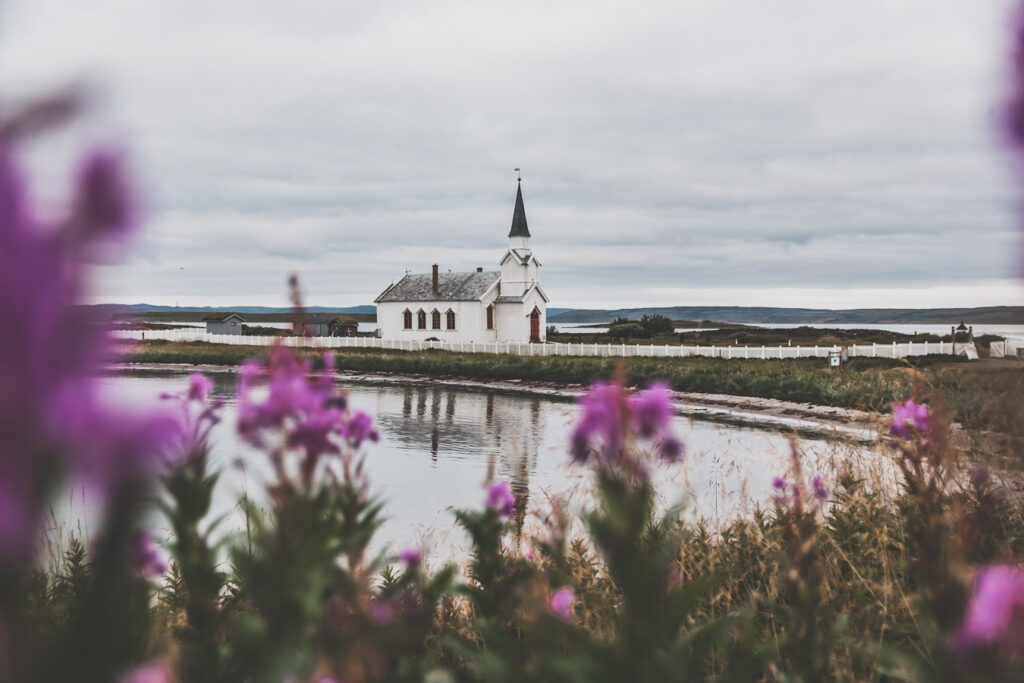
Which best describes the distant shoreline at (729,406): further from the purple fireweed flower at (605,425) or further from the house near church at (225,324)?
the house near church at (225,324)

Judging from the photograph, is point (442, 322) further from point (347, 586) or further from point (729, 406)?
point (347, 586)

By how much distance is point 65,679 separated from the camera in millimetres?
633

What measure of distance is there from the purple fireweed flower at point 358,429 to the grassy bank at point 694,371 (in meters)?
11.9

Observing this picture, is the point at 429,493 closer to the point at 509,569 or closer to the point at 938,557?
the point at 509,569

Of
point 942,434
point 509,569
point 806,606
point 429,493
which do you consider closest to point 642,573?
point 806,606

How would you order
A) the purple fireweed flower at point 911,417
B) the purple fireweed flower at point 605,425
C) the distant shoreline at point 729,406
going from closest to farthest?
the purple fireweed flower at point 605,425 → the purple fireweed flower at point 911,417 → the distant shoreline at point 729,406

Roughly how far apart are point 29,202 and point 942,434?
10.2 ft

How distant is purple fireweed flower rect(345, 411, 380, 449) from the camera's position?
1865 millimetres

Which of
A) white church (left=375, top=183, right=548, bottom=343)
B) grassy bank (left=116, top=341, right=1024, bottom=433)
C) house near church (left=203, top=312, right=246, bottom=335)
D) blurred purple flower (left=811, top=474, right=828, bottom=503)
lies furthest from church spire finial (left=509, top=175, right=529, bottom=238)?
blurred purple flower (left=811, top=474, right=828, bottom=503)

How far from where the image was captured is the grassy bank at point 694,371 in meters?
20.5

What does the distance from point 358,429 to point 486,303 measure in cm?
4484

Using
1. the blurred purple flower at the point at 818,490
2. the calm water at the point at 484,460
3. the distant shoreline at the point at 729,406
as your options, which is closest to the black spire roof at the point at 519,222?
the distant shoreline at the point at 729,406

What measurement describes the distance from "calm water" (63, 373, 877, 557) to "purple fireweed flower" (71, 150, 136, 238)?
0.38 ft

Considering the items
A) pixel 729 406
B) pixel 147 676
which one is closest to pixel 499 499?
pixel 147 676
